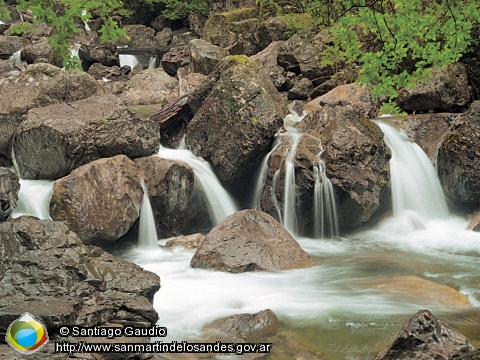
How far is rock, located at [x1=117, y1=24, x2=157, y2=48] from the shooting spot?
87.6ft

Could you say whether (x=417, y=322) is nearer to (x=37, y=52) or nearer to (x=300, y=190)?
(x=300, y=190)

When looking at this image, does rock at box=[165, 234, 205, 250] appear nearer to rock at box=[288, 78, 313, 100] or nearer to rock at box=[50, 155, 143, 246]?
rock at box=[50, 155, 143, 246]

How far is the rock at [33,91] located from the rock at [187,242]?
3.75 m

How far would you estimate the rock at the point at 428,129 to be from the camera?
1161 centimetres

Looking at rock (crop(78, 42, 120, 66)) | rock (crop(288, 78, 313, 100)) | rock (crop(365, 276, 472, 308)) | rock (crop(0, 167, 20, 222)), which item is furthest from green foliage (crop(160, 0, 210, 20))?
rock (crop(365, 276, 472, 308))

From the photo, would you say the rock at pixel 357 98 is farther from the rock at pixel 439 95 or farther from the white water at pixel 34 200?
the white water at pixel 34 200

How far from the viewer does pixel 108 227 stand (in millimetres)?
8391

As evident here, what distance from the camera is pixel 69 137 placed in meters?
9.06

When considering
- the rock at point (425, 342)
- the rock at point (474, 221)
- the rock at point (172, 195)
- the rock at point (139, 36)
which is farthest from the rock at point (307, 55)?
the rock at point (425, 342)

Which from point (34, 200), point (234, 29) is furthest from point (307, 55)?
point (34, 200)

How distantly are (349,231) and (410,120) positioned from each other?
11.4ft

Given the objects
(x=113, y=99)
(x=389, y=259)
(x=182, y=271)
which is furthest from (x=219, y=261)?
(x=113, y=99)

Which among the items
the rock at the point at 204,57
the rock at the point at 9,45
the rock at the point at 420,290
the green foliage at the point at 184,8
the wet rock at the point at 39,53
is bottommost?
the rock at the point at 420,290

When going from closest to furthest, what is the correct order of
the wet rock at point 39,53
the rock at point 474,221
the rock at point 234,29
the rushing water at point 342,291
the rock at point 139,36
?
the rushing water at point 342,291 → the rock at point 474,221 → the wet rock at point 39,53 → the rock at point 234,29 → the rock at point 139,36
